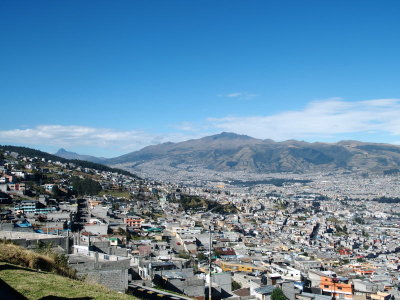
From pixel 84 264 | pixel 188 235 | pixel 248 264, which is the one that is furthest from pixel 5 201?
pixel 84 264

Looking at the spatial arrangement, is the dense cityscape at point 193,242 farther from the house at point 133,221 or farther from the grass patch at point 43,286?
the grass patch at point 43,286

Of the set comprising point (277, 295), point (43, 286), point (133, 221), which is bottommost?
point (133, 221)

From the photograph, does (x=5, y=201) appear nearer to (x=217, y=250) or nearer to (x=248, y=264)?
(x=217, y=250)

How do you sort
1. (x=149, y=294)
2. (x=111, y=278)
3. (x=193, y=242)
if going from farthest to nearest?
(x=193, y=242)
(x=149, y=294)
(x=111, y=278)

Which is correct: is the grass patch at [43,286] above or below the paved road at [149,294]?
above

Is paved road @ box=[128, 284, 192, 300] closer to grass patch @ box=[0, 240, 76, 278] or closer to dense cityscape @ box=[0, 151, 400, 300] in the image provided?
dense cityscape @ box=[0, 151, 400, 300]

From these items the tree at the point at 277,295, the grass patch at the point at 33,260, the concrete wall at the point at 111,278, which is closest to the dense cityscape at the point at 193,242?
the concrete wall at the point at 111,278

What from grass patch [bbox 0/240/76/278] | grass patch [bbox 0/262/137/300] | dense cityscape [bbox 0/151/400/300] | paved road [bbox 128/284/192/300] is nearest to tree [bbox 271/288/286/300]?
dense cityscape [bbox 0/151/400/300]

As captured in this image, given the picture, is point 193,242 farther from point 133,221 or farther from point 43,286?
point 43,286

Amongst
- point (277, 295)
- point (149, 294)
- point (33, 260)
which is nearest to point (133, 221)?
point (277, 295)
